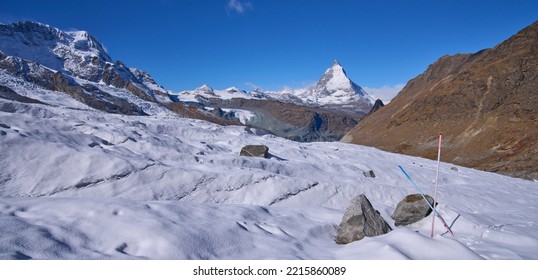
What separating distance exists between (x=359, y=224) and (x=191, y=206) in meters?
4.34

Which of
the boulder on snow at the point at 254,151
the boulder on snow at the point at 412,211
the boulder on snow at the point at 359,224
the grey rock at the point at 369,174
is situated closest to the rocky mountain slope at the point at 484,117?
the grey rock at the point at 369,174

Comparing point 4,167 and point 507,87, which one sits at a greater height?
point 507,87

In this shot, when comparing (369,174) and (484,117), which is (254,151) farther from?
(484,117)

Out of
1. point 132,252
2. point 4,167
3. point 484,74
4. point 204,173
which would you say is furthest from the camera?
point 484,74

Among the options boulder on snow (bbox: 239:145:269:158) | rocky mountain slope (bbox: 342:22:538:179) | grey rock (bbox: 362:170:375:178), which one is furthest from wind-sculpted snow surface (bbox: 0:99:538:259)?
rocky mountain slope (bbox: 342:22:538:179)

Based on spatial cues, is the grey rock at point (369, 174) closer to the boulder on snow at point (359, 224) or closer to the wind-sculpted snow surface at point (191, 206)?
the wind-sculpted snow surface at point (191, 206)

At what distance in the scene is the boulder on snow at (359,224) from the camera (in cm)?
802

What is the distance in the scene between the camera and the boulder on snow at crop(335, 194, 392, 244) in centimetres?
802

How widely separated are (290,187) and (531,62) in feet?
259

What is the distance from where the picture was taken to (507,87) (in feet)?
224

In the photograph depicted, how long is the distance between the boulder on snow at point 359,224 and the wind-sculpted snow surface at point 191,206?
1.30 feet
